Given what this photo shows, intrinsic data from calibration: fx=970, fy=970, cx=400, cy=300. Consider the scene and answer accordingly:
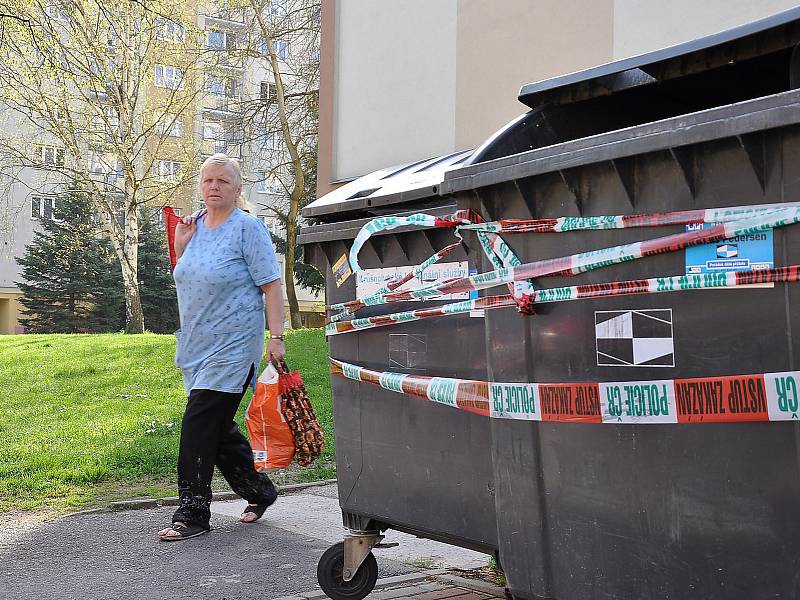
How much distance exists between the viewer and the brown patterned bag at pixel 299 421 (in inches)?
194

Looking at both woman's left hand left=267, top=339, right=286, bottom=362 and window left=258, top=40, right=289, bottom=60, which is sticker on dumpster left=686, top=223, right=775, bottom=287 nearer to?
woman's left hand left=267, top=339, right=286, bottom=362

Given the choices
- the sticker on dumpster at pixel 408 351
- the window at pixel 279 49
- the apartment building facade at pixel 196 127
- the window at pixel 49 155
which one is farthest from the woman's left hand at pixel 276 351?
the window at pixel 49 155

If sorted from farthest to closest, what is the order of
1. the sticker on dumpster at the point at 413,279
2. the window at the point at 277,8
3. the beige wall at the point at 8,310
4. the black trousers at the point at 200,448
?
the beige wall at the point at 8,310 → the window at the point at 277,8 → the black trousers at the point at 200,448 → the sticker on dumpster at the point at 413,279

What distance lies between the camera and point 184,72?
28.0m

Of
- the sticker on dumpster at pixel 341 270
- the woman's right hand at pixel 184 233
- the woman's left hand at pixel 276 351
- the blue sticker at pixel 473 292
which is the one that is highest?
the woman's right hand at pixel 184 233

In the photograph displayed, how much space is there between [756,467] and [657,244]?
60 cm

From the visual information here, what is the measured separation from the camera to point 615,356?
8.62ft

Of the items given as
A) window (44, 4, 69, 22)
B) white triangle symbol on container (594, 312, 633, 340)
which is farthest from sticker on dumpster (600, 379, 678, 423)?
window (44, 4, 69, 22)

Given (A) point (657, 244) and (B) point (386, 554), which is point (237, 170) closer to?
(B) point (386, 554)

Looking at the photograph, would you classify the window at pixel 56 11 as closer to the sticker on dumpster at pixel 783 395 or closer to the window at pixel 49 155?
the window at pixel 49 155

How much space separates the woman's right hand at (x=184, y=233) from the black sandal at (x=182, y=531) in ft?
4.85

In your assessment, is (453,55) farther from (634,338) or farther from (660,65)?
(634,338)

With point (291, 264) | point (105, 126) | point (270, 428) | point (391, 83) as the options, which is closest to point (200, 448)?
point (270, 428)

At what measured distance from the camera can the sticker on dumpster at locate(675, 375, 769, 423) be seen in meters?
2.31
